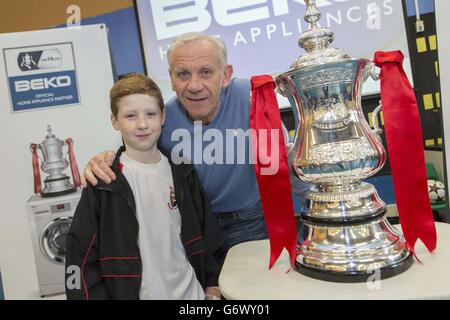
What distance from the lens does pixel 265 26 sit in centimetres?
252

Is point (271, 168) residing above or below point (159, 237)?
above

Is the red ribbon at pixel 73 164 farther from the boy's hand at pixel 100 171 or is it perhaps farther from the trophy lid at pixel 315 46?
the trophy lid at pixel 315 46

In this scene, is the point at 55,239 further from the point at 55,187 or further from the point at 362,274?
the point at 362,274

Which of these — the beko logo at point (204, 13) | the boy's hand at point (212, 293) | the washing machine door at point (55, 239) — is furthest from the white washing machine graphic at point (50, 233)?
the beko logo at point (204, 13)

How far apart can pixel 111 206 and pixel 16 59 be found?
124cm

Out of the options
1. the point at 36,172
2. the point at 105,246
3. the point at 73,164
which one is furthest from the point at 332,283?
the point at 36,172

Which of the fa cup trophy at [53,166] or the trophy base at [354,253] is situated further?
the fa cup trophy at [53,166]

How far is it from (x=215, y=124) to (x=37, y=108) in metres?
1.06

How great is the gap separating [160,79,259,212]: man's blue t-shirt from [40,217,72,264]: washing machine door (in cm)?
93

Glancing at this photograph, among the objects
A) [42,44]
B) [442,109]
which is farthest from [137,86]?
[442,109]

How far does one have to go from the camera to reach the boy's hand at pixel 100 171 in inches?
48.1

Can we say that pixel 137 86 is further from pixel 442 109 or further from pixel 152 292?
pixel 442 109

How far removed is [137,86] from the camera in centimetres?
127
